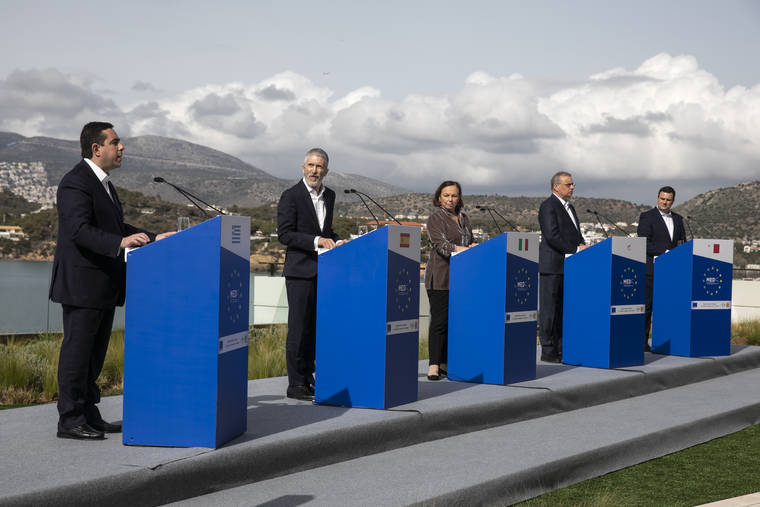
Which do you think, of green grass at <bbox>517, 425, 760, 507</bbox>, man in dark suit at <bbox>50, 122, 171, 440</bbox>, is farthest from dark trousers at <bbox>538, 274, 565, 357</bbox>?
man in dark suit at <bbox>50, 122, 171, 440</bbox>

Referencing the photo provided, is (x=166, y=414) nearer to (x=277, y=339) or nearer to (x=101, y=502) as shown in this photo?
(x=101, y=502)

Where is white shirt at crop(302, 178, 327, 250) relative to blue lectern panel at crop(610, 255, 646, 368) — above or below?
above

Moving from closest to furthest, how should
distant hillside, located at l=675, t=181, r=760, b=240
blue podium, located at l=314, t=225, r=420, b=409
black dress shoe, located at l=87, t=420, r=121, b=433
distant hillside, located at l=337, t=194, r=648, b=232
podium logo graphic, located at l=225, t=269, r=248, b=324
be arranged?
podium logo graphic, located at l=225, t=269, r=248, b=324
black dress shoe, located at l=87, t=420, r=121, b=433
blue podium, located at l=314, t=225, r=420, b=409
distant hillside, located at l=675, t=181, r=760, b=240
distant hillside, located at l=337, t=194, r=648, b=232

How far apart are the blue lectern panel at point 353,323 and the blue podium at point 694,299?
14.2ft

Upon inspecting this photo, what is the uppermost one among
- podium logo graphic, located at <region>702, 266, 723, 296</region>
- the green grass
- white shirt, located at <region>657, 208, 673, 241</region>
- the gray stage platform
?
white shirt, located at <region>657, 208, 673, 241</region>

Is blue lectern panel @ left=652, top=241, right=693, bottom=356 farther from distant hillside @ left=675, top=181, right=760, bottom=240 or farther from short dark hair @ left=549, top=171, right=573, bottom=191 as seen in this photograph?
distant hillside @ left=675, top=181, right=760, bottom=240

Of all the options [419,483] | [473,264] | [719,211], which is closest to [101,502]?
[419,483]

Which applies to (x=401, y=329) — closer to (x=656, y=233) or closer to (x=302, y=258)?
(x=302, y=258)

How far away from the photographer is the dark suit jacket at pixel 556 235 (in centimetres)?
738

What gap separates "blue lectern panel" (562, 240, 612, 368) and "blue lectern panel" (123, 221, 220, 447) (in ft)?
13.9

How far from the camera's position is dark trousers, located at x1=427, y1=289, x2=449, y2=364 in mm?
6473

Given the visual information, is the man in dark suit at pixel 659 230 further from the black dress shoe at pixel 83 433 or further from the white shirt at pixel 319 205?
the black dress shoe at pixel 83 433

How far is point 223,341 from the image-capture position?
12.9 ft

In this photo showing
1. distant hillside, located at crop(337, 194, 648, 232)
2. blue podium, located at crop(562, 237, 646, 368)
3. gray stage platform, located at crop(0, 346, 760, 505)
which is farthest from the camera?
distant hillside, located at crop(337, 194, 648, 232)
